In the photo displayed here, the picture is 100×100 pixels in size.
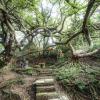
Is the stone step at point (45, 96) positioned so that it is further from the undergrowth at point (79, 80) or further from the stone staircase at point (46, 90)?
the undergrowth at point (79, 80)

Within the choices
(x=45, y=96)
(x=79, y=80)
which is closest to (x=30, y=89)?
(x=45, y=96)

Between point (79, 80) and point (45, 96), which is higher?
point (79, 80)

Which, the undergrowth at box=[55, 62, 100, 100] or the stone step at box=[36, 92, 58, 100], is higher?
the undergrowth at box=[55, 62, 100, 100]

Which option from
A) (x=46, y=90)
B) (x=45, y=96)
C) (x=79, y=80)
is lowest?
(x=45, y=96)

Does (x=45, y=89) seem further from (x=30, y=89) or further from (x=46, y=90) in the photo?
(x=30, y=89)

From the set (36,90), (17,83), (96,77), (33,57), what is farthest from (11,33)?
(33,57)

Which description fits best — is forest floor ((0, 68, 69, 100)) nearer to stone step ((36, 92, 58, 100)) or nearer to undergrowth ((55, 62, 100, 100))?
stone step ((36, 92, 58, 100))

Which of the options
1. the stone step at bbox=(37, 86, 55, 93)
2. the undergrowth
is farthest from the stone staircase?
the undergrowth

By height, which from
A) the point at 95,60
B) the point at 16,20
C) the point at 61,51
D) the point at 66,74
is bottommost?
the point at 66,74

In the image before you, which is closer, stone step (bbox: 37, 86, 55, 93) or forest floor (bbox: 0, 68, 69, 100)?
forest floor (bbox: 0, 68, 69, 100)

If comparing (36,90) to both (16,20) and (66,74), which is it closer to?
(66,74)

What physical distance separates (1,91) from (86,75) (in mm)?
2311

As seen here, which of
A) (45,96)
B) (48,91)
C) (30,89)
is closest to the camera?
(45,96)

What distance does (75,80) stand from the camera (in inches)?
188
